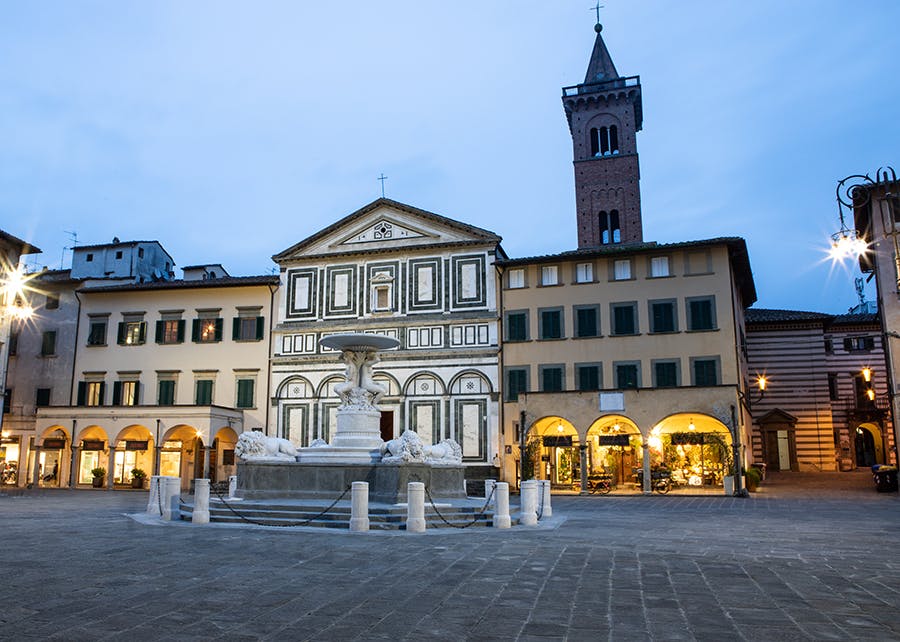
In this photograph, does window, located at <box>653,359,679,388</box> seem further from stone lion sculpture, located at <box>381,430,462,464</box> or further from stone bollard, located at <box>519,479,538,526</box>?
stone bollard, located at <box>519,479,538,526</box>

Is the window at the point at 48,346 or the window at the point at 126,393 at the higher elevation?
the window at the point at 48,346

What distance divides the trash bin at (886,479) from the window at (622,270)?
12.4 metres

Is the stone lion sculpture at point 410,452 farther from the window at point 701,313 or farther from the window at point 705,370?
the window at point 701,313

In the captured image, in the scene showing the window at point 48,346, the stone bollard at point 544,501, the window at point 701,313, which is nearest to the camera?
the stone bollard at point 544,501

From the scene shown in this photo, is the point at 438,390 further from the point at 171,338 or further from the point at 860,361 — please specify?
the point at 860,361

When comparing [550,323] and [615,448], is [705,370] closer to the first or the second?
[615,448]

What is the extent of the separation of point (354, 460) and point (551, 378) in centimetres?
1782

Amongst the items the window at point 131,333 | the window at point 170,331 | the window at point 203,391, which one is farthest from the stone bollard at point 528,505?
the window at point 131,333

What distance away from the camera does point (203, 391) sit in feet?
124

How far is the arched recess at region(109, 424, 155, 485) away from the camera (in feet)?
117

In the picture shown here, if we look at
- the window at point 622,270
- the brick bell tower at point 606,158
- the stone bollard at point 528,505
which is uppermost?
the brick bell tower at point 606,158

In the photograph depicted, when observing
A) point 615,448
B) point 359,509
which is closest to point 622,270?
point 615,448

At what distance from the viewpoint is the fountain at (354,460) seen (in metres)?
17.2

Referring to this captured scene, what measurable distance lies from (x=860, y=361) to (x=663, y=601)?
42299 mm
